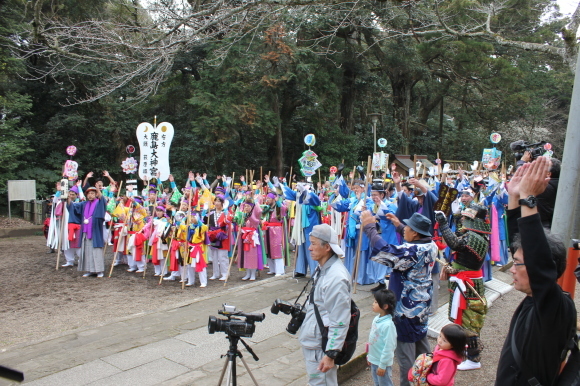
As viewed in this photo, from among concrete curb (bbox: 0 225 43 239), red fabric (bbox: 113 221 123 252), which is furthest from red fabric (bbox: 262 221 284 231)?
concrete curb (bbox: 0 225 43 239)

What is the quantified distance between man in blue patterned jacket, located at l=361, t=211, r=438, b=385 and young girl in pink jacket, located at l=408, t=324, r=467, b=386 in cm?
49

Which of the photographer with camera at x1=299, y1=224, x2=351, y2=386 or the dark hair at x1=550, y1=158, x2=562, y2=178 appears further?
the dark hair at x1=550, y1=158, x2=562, y2=178

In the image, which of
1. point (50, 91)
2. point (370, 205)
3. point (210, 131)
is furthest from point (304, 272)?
point (50, 91)

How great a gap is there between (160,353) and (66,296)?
416 cm

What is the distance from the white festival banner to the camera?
10031 millimetres

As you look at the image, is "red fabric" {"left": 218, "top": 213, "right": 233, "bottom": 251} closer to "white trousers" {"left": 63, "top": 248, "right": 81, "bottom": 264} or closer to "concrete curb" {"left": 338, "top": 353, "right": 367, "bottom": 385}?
"white trousers" {"left": 63, "top": 248, "right": 81, "bottom": 264}

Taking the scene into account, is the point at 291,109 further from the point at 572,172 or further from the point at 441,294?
the point at 572,172

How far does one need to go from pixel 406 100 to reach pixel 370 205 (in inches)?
754

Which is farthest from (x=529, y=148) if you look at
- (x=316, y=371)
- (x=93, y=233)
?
(x=93, y=233)

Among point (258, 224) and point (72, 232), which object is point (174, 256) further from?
point (72, 232)

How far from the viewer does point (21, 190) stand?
648 inches

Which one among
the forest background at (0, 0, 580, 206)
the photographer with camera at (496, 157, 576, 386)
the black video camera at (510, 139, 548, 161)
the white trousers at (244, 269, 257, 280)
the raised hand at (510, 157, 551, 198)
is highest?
the forest background at (0, 0, 580, 206)

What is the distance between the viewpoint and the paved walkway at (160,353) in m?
4.67

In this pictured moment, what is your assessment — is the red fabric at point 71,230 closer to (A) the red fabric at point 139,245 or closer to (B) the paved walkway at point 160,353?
(A) the red fabric at point 139,245
